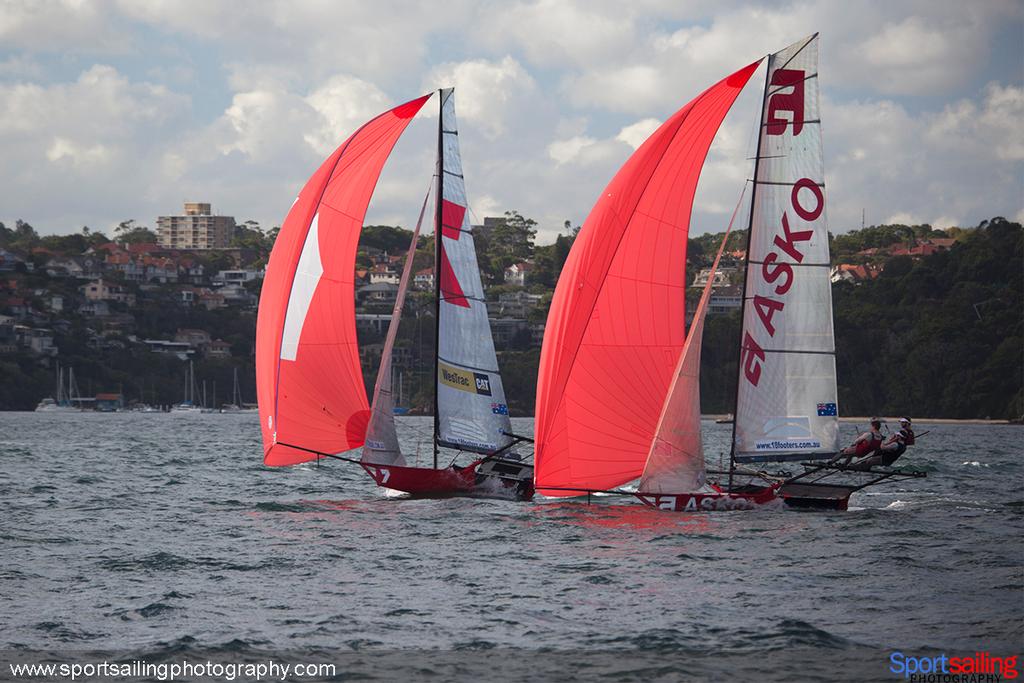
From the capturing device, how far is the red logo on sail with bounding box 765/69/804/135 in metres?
19.7

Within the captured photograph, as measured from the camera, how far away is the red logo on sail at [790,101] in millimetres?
19703

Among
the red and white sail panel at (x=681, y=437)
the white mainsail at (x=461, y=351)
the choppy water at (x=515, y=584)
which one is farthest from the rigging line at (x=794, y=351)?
the white mainsail at (x=461, y=351)

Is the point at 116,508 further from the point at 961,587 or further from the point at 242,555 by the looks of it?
the point at 961,587

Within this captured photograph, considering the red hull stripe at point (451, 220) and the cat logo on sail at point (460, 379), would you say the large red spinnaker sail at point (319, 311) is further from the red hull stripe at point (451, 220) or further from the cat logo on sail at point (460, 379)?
the cat logo on sail at point (460, 379)

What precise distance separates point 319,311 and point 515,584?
26.4 feet

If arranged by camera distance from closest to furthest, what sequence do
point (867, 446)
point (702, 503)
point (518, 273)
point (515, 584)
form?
point (515, 584) < point (702, 503) < point (867, 446) < point (518, 273)

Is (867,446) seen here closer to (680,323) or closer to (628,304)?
(680,323)

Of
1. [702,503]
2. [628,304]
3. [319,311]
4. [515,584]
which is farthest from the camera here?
[319,311]

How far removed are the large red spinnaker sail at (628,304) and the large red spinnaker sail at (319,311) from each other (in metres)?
4.09

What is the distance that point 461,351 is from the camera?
23.1 meters

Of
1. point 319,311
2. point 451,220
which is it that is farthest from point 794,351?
point 319,311

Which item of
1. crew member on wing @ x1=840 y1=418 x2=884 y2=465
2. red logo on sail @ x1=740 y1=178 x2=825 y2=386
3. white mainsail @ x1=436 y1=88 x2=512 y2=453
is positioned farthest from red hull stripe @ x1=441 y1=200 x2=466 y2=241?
crew member on wing @ x1=840 y1=418 x2=884 y2=465

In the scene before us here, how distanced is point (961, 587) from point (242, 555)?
8.54 m

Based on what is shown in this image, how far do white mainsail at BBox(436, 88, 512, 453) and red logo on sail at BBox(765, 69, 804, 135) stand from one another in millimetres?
5549
